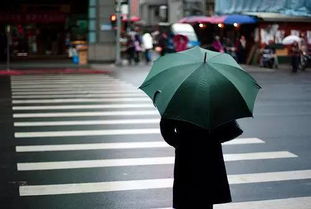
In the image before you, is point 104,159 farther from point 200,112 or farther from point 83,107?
point 83,107

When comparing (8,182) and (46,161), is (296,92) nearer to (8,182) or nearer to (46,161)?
(46,161)

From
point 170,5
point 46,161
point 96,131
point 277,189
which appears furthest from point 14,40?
point 170,5

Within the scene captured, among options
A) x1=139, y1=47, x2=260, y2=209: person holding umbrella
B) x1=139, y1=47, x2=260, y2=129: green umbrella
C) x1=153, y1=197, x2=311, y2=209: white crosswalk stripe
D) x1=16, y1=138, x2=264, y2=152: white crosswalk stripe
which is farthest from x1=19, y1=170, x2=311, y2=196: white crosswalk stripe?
x1=139, y1=47, x2=260, y2=129: green umbrella

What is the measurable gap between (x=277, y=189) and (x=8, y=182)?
3455 mm

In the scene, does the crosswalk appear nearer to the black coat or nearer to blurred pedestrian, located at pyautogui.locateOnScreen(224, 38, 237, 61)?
the black coat

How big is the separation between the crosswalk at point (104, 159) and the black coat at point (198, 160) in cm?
177

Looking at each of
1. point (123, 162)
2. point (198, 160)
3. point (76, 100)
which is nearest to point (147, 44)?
point (76, 100)

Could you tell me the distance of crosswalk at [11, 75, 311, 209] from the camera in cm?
638

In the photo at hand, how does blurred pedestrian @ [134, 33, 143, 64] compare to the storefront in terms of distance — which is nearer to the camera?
blurred pedestrian @ [134, 33, 143, 64]

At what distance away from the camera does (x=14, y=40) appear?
1353 inches

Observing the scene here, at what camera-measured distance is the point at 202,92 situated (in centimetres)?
414

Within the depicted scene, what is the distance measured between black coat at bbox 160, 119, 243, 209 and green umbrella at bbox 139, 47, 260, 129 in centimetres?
19

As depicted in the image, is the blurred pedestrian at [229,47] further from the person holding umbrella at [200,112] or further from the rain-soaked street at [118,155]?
the person holding umbrella at [200,112]

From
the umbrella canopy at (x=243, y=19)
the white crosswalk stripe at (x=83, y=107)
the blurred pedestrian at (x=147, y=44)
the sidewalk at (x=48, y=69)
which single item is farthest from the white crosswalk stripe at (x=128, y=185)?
the blurred pedestrian at (x=147, y=44)
